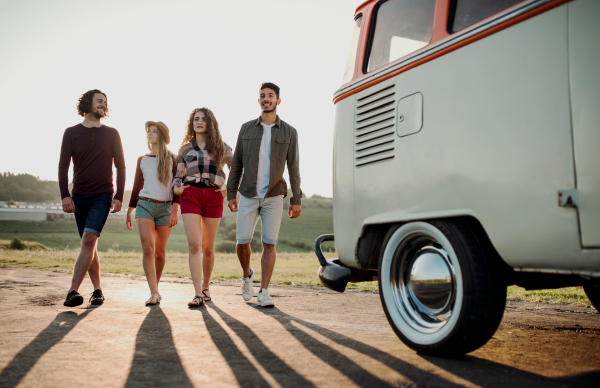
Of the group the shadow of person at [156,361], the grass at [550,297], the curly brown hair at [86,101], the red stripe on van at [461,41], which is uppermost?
the curly brown hair at [86,101]

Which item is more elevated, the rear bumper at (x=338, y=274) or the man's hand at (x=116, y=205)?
the man's hand at (x=116, y=205)

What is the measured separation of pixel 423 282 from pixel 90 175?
3.98m

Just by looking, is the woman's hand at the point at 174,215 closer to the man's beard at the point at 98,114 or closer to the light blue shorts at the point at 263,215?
the light blue shorts at the point at 263,215

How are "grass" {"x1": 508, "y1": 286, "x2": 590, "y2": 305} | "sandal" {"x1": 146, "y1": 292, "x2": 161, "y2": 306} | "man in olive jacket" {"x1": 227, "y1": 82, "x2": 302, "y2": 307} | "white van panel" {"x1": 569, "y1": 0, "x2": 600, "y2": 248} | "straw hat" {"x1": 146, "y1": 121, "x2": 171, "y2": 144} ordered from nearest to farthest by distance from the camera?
"white van panel" {"x1": 569, "y1": 0, "x2": 600, "y2": 248} → "sandal" {"x1": 146, "y1": 292, "x2": 161, "y2": 306} → "man in olive jacket" {"x1": 227, "y1": 82, "x2": 302, "y2": 307} → "straw hat" {"x1": 146, "y1": 121, "x2": 171, "y2": 144} → "grass" {"x1": 508, "y1": 286, "x2": 590, "y2": 305}

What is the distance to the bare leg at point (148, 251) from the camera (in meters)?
5.15

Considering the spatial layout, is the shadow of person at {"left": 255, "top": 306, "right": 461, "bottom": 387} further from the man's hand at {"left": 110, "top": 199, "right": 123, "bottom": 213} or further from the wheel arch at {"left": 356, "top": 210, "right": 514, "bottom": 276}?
the man's hand at {"left": 110, "top": 199, "right": 123, "bottom": 213}

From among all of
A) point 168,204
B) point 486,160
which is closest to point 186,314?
point 168,204

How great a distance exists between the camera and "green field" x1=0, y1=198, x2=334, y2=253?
4600 centimetres

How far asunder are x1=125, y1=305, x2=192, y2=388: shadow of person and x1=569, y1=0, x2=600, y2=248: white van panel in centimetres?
197

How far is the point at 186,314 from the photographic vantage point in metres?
4.33

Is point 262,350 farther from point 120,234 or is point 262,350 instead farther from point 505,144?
point 120,234

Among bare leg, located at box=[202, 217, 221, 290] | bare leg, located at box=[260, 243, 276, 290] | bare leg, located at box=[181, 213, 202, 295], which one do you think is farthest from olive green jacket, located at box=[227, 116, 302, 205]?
bare leg, located at box=[260, 243, 276, 290]

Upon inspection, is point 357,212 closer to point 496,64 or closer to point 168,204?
point 496,64

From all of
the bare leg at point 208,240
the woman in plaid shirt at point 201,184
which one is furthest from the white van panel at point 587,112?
the bare leg at point 208,240
